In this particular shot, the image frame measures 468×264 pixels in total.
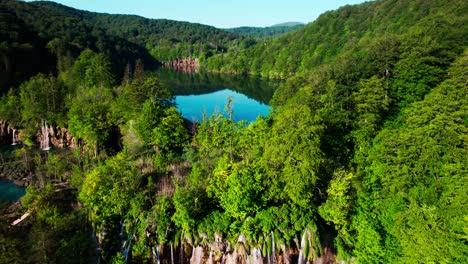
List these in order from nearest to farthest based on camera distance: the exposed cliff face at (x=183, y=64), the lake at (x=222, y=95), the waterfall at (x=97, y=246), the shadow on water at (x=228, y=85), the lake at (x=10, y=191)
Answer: the waterfall at (x=97, y=246)
the lake at (x=10, y=191)
the lake at (x=222, y=95)
the shadow on water at (x=228, y=85)
the exposed cliff face at (x=183, y=64)

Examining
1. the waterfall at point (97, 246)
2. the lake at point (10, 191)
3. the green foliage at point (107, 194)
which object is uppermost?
the green foliage at point (107, 194)

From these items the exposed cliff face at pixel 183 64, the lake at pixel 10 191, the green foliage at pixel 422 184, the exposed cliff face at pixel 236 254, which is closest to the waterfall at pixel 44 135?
the lake at pixel 10 191

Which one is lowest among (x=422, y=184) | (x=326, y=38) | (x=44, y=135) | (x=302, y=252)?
(x=302, y=252)

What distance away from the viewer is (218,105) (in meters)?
71.4

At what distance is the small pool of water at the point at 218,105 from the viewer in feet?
217

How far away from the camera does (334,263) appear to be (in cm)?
2255

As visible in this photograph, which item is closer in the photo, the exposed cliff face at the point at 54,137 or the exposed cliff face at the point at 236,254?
the exposed cliff face at the point at 236,254

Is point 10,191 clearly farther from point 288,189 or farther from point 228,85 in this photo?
point 228,85

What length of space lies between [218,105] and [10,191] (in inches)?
1763

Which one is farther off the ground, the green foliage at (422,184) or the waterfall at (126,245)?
the green foliage at (422,184)

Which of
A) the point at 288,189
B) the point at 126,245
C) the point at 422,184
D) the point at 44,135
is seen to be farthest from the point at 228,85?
the point at 422,184

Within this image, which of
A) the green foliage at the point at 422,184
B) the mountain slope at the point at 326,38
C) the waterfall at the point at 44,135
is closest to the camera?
the green foliage at the point at 422,184

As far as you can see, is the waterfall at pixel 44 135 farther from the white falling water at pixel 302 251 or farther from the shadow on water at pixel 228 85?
the white falling water at pixel 302 251

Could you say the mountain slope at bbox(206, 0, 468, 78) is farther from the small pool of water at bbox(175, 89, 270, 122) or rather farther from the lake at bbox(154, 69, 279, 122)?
the small pool of water at bbox(175, 89, 270, 122)
